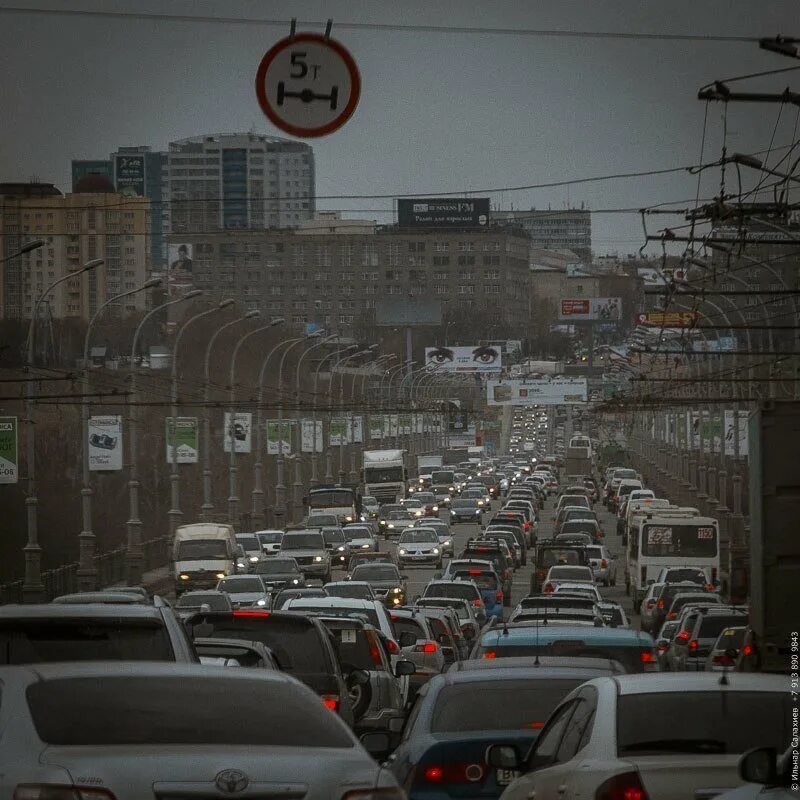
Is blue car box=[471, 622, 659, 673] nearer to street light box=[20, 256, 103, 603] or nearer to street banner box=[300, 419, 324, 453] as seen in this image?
street light box=[20, 256, 103, 603]

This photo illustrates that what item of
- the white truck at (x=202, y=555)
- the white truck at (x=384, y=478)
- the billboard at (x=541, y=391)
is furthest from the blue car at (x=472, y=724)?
the billboard at (x=541, y=391)

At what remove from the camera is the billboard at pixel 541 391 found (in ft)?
467

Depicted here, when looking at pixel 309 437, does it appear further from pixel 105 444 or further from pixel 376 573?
pixel 376 573

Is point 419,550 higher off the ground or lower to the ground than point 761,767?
lower

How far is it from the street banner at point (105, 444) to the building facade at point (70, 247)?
1685 inches

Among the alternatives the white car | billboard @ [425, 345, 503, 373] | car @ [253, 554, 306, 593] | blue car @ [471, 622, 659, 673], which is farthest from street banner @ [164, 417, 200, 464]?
billboard @ [425, 345, 503, 373]

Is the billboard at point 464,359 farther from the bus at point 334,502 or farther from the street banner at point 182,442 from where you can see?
the street banner at point 182,442

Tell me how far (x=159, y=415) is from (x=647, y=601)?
63719 mm

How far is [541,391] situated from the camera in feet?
472

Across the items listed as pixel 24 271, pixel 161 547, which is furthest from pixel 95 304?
pixel 161 547

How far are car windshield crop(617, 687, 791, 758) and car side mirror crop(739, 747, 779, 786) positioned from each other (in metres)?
1.98

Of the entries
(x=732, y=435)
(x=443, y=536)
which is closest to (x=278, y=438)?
(x=443, y=536)

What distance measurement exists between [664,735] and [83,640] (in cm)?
364

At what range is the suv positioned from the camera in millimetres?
10242
